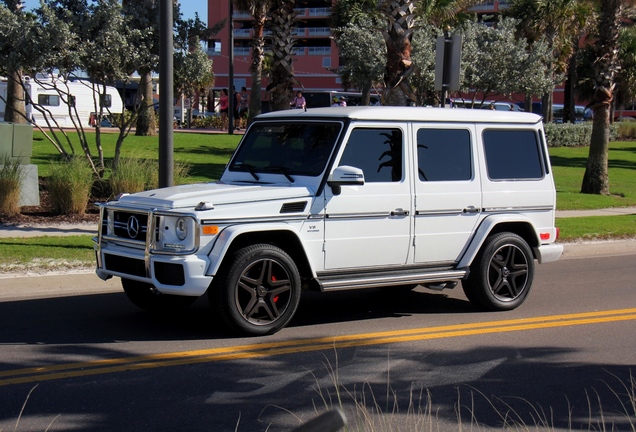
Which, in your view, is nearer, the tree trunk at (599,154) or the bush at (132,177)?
the bush at (132,177)

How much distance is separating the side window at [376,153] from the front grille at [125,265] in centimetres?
215

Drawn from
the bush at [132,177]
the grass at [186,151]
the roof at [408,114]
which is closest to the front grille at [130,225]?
the roof at [408,114]

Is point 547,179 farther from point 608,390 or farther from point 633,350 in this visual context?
point 608,390

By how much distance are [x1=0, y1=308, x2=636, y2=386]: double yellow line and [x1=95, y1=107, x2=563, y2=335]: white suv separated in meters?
0.37

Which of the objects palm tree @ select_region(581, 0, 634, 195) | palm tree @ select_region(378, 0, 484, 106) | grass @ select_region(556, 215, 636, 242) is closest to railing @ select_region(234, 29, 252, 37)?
palm tree @ select_region(581, 0, 634, 195)

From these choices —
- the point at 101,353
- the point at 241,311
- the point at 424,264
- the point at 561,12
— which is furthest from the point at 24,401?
the point at 561,12

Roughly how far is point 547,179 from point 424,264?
1.99 meters

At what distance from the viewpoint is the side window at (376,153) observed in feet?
26.8

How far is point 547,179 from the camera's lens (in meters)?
9.42

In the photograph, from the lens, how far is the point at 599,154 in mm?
21453

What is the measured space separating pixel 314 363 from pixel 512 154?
148 inches

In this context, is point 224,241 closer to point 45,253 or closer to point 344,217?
point 344,217

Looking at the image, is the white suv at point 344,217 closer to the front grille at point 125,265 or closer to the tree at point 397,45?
the front grille at point 125,265

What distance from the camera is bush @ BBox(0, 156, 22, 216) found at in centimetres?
1433
